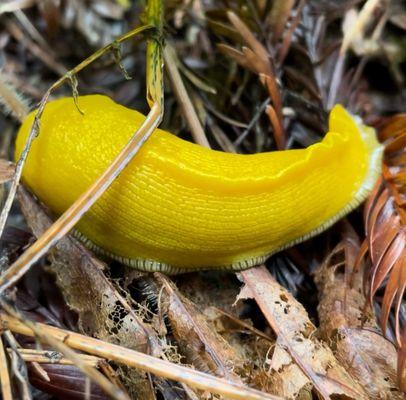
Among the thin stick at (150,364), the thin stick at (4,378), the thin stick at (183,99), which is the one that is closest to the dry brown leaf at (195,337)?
the thin stick at (150,364)

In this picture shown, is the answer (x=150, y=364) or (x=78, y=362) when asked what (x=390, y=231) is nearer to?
(x=150, y=364)

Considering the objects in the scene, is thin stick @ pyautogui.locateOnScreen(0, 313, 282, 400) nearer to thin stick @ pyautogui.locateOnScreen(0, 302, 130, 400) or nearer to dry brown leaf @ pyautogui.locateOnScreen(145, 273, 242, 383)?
thin stick @ pyautogui.locateOnScreen(0, 302, 130, 400)

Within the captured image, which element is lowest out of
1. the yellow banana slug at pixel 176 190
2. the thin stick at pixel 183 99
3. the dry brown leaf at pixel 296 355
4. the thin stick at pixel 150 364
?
the dry brown leaf at pixel 296 355

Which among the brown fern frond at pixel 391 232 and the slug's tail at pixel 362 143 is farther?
the slug's tail at pixel 362 143

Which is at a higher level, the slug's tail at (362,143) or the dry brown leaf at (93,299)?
the slug's tail at (362,143)

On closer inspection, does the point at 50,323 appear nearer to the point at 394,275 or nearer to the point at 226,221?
the point at 226,221

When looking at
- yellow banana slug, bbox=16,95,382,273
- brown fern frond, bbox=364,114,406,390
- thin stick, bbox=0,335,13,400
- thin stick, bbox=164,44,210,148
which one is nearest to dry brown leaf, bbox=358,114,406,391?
brown fern frond, bbox=364,114,406,390

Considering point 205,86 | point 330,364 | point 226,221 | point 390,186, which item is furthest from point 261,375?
point 205,86

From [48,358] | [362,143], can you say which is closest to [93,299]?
[48,358]

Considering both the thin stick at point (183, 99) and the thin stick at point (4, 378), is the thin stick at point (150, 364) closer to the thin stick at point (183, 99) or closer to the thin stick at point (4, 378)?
the thin stick at point (4, 378)
